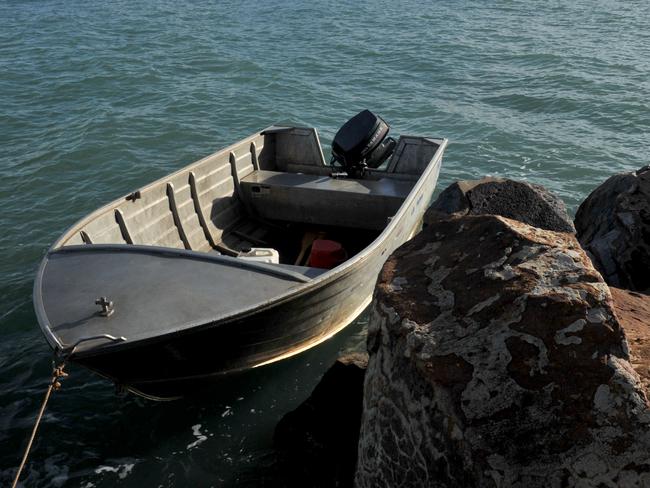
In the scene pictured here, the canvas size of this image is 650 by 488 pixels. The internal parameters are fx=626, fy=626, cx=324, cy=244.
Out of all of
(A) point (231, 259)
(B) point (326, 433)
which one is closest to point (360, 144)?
(A) point (231, 259)

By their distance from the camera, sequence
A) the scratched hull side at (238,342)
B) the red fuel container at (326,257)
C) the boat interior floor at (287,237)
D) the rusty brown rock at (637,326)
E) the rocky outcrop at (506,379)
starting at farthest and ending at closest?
1. the boat interior floor at (287,237)
2. the red fuel container at (326,257)
3. the scratched hull side at (238,342)
4. the rusty brown rock at (637,326)
5. the rocky outcrop at (506,379)

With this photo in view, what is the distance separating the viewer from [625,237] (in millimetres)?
6598

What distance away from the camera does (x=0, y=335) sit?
24.9 feet

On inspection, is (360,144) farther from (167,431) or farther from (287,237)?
(167,431)

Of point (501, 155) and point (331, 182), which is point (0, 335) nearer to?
point (331, 182)

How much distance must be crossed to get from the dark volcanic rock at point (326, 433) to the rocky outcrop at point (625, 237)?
287cm

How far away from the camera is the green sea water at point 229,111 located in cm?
624

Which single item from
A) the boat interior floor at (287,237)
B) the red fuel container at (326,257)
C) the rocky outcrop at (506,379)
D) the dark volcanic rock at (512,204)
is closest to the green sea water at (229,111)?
the red fuel container at (326,257)

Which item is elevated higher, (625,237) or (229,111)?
(625,237)

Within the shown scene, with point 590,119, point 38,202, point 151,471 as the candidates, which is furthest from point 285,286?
point 590,119

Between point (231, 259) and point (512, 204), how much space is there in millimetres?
2964

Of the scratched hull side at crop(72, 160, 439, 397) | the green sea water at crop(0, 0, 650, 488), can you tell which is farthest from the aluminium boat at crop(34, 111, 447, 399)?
the green sea water at crop(0, 0, 650, 488)

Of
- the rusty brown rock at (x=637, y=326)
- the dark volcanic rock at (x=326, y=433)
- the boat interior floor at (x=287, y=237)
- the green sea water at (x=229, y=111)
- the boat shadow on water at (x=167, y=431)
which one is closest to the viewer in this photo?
the rusty brown rock at (x=637, y=326)

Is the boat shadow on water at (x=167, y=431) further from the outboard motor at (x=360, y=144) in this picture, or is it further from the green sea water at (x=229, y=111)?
the outboard motor at (x=360, y=144)
